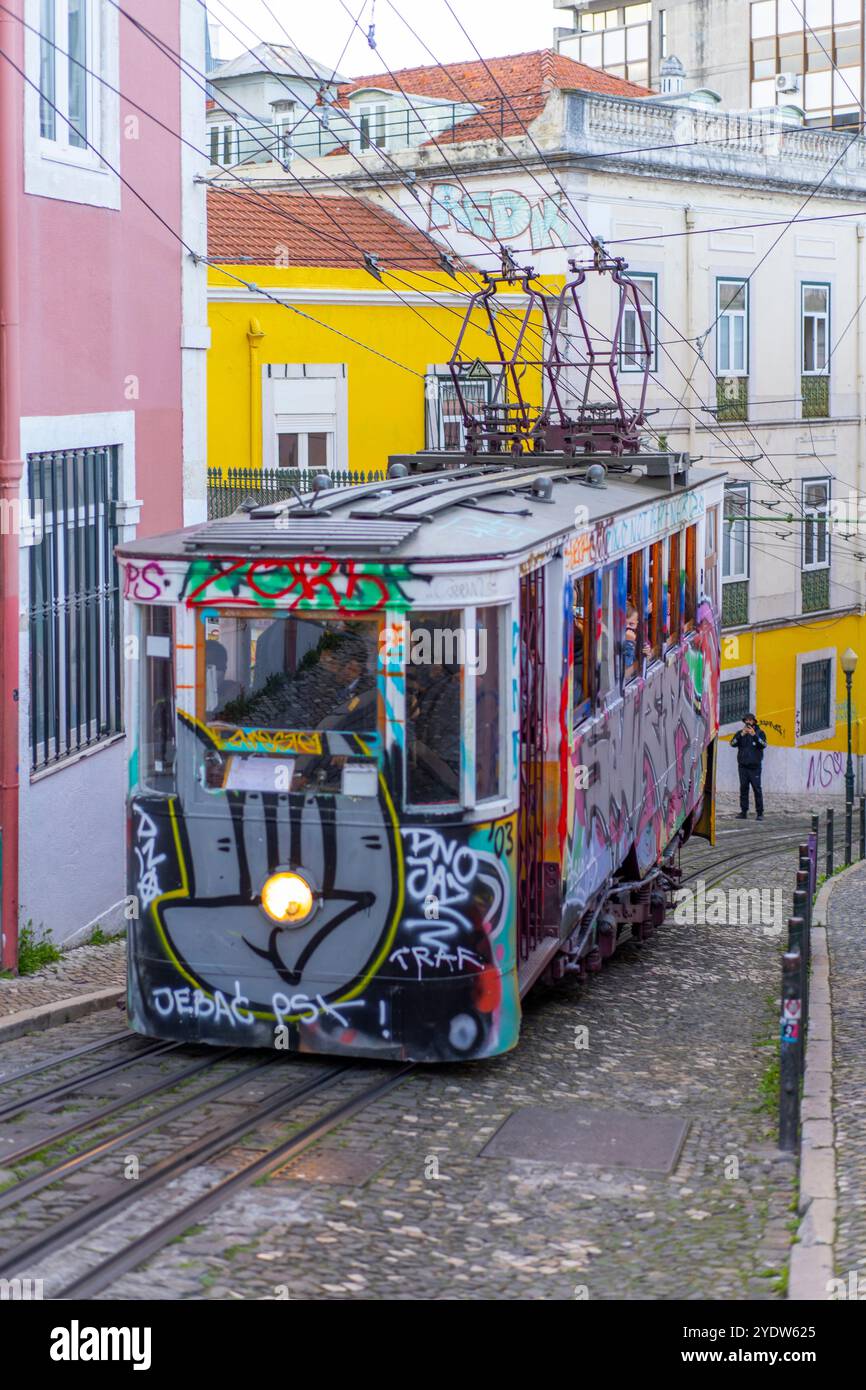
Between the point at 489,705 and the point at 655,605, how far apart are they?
156 inches

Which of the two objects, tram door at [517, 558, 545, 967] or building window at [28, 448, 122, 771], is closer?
tram door at [517, 558, 545, 967]

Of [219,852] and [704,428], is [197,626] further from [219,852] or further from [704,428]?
[704,428]

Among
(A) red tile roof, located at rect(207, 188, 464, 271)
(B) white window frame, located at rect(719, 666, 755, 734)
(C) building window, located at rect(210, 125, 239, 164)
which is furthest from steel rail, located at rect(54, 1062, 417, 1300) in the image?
(C) building window, located at rect(210, 125, 239, 164)

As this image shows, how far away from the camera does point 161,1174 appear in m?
7.15

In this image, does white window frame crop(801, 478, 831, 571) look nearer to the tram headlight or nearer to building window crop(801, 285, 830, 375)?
building window crop(801, 285, 830, 375)

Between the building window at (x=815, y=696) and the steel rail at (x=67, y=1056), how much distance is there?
2481 centimetres

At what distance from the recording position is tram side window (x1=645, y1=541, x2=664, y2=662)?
11852 mm

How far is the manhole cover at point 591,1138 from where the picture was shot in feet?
25.0

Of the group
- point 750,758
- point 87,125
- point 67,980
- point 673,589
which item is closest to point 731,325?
point 750,758

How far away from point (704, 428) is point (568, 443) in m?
17.0

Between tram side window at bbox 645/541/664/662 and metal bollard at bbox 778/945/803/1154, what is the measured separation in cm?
421

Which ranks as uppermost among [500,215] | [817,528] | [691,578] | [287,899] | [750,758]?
[500,215]

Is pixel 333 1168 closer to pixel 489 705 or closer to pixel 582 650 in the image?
pixel 489 705

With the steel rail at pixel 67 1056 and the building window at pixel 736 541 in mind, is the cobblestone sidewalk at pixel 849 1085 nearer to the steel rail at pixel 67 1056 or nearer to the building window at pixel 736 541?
the steel rail at pixel 67 1056
